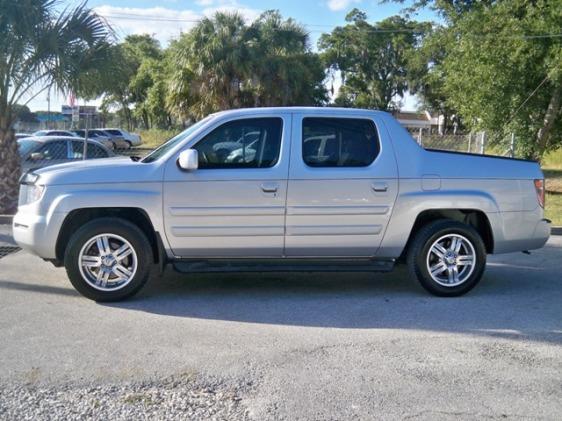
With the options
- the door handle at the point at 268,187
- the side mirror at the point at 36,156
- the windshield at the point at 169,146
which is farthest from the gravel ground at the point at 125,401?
the side mirror at the point at 36,156

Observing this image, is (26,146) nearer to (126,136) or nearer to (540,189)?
(540,189)

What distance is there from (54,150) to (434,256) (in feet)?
33.7

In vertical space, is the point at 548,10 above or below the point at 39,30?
above

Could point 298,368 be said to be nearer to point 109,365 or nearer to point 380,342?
point 380,342

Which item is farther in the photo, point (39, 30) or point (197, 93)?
point (197, 93)

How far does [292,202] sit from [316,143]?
2.19ft

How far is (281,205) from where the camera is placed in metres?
6.00

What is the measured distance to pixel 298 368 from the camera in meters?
4.42

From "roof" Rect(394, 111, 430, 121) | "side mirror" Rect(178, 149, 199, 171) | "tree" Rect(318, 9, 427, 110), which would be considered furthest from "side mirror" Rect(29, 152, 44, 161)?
"roof" Rect(394, 111, 430, 121)

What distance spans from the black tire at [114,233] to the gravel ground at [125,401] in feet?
6.30

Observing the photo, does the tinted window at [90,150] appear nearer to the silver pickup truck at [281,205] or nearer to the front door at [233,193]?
the silver pickup truck at [281,205]

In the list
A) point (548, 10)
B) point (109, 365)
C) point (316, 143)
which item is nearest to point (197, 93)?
point (548, 10)

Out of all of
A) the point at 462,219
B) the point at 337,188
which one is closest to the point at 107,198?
the point at 337,188

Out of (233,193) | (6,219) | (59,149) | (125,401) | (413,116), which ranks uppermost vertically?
(413,116)
